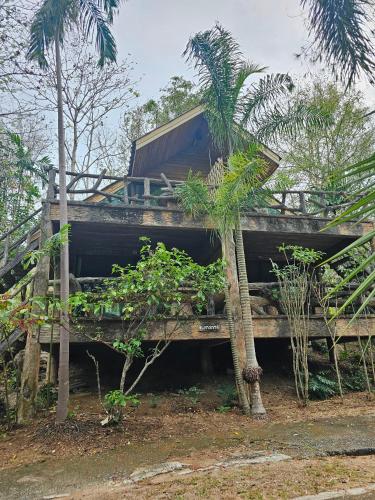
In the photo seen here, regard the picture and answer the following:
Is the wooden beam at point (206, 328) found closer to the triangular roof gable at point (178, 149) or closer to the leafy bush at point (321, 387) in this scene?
the leafy bush at point (321, 387)

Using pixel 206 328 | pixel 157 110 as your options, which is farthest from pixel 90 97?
pixel 206 328

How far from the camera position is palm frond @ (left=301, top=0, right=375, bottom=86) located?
3135 millimetres

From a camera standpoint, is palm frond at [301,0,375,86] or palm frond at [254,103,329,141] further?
palm frond at [254,103,329,141]

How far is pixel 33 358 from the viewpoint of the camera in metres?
7.14

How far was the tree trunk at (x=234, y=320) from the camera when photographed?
7.54m

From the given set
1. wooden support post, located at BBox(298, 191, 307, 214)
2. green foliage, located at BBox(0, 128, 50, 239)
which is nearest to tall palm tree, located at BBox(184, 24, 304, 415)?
wooden support post, located at BBox(298, 191, 307, 214)

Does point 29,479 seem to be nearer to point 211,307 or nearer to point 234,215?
point 211,307

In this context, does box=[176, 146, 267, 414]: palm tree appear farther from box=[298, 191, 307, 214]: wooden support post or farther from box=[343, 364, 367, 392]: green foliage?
box=[343, 364, 367, 392]: green foliage

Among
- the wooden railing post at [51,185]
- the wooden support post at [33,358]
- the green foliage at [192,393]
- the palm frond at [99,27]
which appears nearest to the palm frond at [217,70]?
the palm frond at [99,27]

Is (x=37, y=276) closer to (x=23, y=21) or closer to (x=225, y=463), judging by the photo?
(x=225, y=463)

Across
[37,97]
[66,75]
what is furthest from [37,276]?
[66,75]

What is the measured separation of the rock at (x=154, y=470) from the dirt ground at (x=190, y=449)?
0.14 meters

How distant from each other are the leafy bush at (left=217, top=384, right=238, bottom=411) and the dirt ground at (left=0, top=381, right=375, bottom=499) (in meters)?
0.24

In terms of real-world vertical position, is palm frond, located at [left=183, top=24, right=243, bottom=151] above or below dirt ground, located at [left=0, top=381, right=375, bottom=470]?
above
